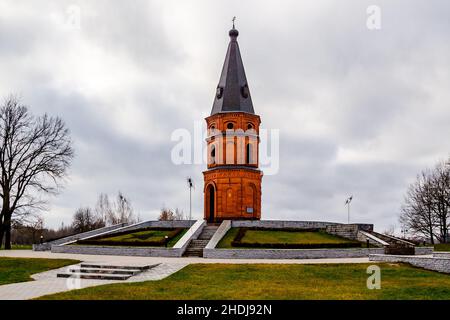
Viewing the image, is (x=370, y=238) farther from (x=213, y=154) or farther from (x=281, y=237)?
(x=213, y=154)

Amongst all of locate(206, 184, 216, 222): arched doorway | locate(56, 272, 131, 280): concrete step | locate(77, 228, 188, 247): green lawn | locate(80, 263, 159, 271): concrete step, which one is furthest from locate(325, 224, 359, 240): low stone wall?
locate(56, 272, 131, 280): concrete step

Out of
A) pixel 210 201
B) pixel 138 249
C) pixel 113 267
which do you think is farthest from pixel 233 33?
pixel 113 267

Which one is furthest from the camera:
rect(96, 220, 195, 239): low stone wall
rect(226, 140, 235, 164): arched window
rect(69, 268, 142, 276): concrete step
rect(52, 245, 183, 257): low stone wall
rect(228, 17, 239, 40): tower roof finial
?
rect(228, 17, 239, 40): tower roof finial

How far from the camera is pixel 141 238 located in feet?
103

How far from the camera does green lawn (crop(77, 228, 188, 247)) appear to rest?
29594mm

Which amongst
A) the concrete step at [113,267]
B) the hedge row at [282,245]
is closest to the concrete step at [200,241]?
the hedge row at [282,245]

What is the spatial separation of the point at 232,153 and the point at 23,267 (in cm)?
2047

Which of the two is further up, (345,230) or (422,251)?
(345,230)

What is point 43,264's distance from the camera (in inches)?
866

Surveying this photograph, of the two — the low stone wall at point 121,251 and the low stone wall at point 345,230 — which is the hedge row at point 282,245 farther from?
the low stone wall at point 345,230

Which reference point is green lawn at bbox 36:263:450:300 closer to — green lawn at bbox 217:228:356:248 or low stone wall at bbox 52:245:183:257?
low stone wall at bbox 52:245:183:257

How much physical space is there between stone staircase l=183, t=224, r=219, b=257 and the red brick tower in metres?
3.27

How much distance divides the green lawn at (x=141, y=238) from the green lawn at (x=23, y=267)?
6.77 metres
